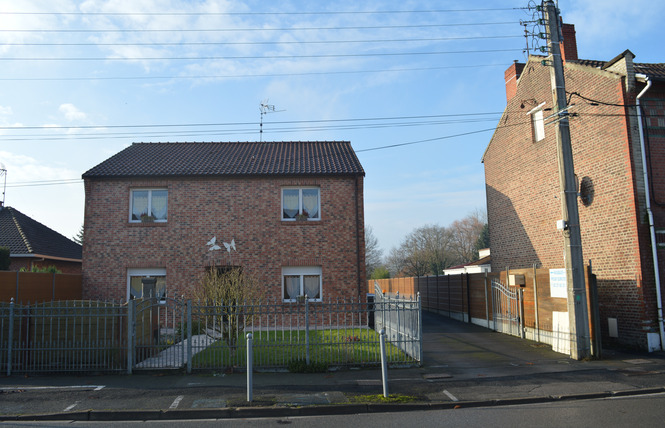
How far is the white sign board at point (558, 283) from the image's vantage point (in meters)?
13.3

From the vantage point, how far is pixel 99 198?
1853 cm

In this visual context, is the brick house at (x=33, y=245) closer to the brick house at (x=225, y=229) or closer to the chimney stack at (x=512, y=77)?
the brick house at (x=225, y=229)

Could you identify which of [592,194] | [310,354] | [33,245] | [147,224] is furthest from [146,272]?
[592,194]

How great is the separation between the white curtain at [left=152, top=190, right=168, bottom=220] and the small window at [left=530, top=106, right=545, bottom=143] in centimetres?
1399

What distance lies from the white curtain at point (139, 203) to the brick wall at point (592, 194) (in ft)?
47.2

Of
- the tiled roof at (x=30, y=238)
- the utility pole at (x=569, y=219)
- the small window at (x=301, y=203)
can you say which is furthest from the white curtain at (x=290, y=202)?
the tiled roof at (x=30, y=238)

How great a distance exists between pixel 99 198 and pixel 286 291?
7.75 m

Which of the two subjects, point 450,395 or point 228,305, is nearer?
point 450,395

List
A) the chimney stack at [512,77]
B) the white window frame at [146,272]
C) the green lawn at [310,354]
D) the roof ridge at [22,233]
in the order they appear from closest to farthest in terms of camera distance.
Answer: the green lawn at [310,354] → the white window frame at [146,272] → the chimney stack at [512,77] → the roof ridge at [22,233]

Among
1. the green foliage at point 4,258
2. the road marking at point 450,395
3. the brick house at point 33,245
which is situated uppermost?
the brick house at point 33,245

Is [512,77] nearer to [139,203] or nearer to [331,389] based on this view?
[139,203]

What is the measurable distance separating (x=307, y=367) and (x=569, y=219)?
7283mm

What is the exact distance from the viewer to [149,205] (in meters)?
18.7

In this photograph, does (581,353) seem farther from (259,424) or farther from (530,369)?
(259,424)
